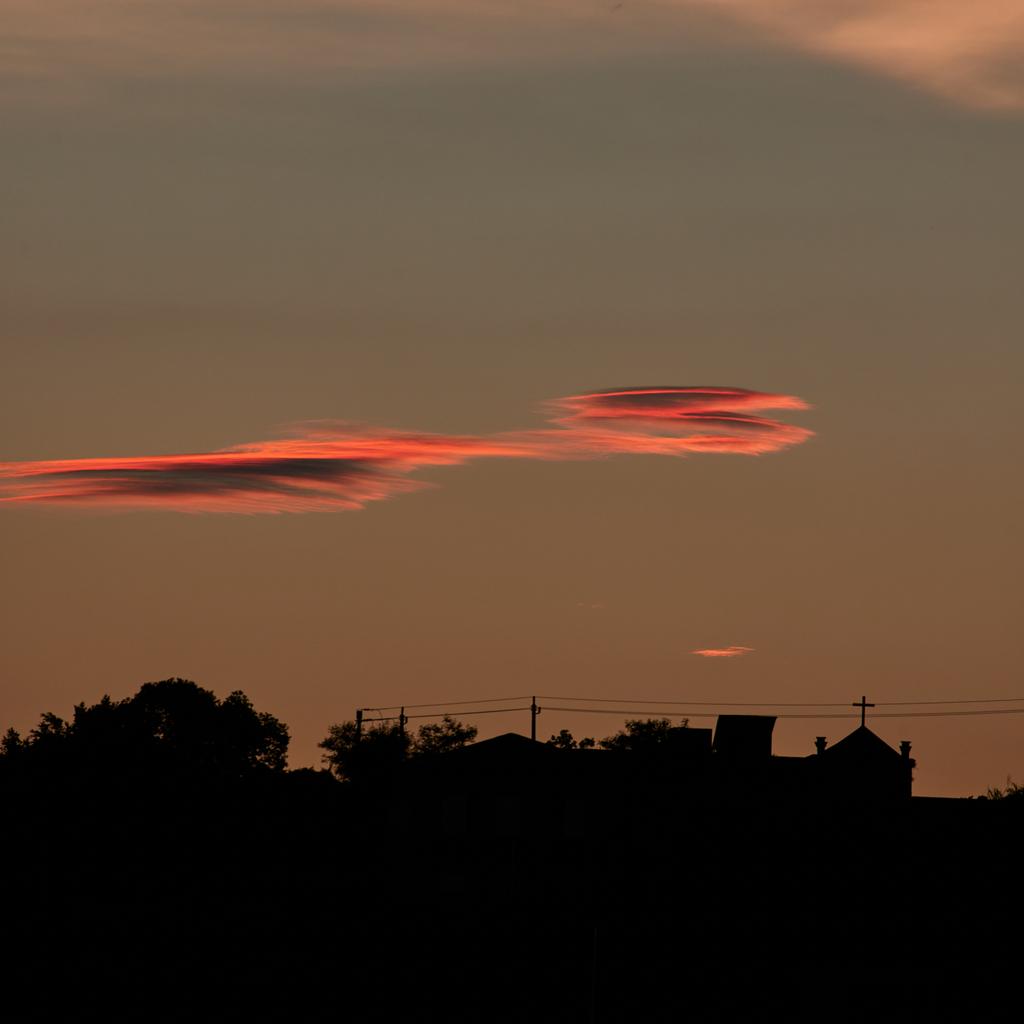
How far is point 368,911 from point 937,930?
22216 mm

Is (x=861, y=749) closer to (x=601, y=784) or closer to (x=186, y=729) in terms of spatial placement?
(x=601, y=784)

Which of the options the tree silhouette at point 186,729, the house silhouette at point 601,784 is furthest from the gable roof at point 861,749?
the tree silhouette at point 186,729

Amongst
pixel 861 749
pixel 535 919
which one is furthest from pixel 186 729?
pixel 535 919

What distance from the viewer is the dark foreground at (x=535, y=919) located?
57.2 m

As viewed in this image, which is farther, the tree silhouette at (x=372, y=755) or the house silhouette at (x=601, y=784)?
the tree silhouette at (x=372, y=755)

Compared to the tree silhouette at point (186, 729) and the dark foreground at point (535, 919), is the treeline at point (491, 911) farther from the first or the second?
the tree silhouette at point (186, 729)

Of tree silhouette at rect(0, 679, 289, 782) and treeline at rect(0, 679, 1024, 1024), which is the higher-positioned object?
tree silhouette at rect(0, 679, 289, 782)

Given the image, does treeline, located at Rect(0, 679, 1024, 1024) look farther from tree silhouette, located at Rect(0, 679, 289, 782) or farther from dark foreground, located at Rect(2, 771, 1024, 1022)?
tree silhouette, located at Rect(0, 679, 289, 782)

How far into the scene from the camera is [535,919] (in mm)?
79188

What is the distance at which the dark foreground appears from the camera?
57250 millimetres

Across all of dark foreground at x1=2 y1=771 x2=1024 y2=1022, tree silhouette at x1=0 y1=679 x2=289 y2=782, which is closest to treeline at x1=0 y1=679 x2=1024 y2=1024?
dark foreground at x1=2 y1=771 x2=1024 y2=1022

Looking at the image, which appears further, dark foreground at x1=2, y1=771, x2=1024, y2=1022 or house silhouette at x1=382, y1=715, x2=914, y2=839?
house silhouette at x1=382, y1=715, x2=914, y2=839

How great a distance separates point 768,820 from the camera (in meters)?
84.7

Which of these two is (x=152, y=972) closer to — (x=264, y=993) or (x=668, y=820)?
(x=264, y=993)
